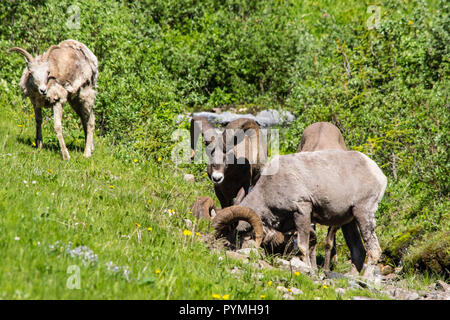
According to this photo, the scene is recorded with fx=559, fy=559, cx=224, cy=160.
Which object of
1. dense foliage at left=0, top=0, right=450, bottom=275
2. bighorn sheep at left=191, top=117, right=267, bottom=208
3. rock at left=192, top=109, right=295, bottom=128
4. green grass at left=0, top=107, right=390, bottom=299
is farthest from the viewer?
rock at left=192, top=109, right=295, bottom=128

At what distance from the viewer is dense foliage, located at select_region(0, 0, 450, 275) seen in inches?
544

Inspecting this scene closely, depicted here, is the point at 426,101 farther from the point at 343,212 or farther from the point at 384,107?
the point at 343,212

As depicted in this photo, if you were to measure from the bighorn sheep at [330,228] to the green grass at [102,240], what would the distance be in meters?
2.65

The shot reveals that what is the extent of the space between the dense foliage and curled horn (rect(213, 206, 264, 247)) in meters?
3.08

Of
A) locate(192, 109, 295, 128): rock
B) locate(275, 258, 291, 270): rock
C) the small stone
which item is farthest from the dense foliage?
locate(275, 258, 291, 270): rock

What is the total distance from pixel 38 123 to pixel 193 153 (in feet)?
10.7

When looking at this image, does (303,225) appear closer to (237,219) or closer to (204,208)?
(237,219)

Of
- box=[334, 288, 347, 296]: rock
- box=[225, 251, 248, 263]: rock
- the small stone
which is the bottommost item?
the small stone

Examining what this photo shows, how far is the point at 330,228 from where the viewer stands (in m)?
11.1

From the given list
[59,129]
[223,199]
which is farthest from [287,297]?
[59,129]

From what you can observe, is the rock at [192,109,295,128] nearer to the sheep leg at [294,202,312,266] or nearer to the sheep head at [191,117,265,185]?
the sheep head at [191,117,265,185]

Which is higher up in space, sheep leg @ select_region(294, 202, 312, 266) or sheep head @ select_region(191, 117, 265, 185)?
sheep head @ select_region(191, 117, 265, 185)

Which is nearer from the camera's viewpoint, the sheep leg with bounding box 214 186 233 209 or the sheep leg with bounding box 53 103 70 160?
the sheep leg with bounding box 53 103 70 160

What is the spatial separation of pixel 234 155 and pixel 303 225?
1920 millimetres
